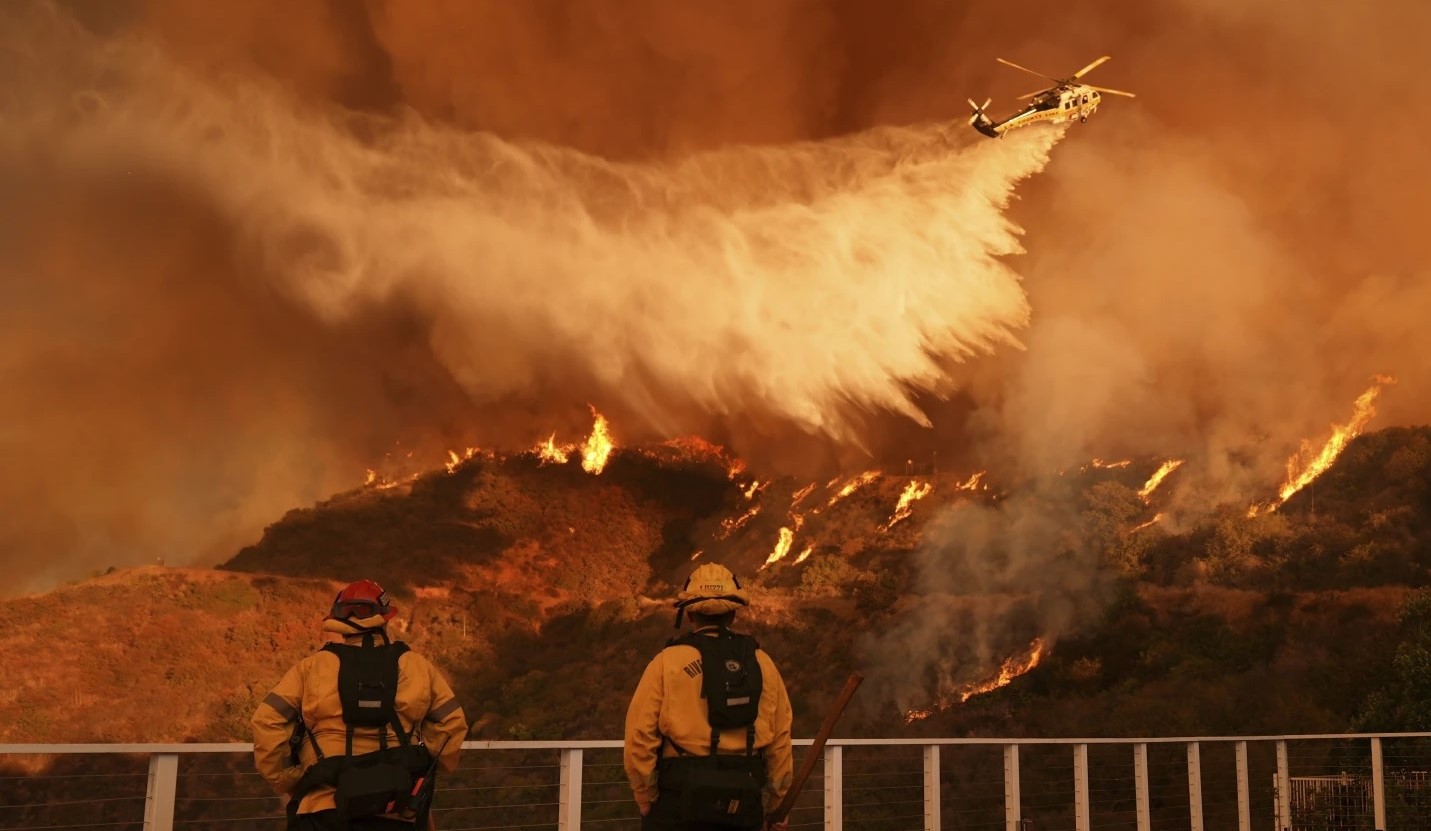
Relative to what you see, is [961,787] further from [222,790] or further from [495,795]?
[222,790]

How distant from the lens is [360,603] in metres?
5.24

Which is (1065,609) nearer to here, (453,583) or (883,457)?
(883,457)

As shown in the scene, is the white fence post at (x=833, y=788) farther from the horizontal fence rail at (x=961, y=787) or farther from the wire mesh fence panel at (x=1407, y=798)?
the wire mesh fence panel at (x=1407, y=798)

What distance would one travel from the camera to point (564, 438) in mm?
60438

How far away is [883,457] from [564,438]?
51.6 ft

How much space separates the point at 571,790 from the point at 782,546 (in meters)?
48.0

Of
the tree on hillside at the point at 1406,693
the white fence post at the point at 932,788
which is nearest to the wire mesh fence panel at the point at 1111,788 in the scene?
the tree on hillside at the point at 1406,693

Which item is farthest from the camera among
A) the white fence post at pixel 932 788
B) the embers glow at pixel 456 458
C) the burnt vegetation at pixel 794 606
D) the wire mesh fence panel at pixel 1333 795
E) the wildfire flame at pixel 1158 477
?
the embers glow at pixel 456 458

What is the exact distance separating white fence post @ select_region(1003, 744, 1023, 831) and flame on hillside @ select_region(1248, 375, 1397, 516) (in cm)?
3703

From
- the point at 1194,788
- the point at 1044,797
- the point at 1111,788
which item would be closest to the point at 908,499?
the point at 1044,797

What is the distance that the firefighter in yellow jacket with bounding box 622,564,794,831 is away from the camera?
5.24 metres

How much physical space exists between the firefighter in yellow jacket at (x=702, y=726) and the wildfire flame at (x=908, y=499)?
46212 millimetres

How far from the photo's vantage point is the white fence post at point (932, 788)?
8672 millimetres

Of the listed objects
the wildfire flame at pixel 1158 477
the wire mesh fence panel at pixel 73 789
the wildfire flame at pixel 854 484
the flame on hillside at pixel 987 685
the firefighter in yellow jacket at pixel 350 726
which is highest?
the wildfire flame at pixel 854 484
